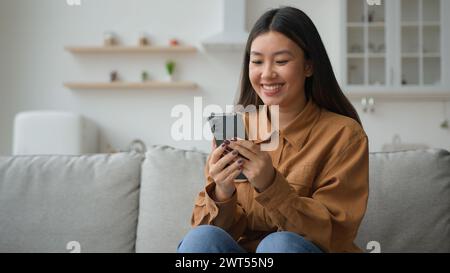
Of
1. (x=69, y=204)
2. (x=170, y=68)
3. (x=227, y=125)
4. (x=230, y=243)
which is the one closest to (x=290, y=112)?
(x=227, y=125)

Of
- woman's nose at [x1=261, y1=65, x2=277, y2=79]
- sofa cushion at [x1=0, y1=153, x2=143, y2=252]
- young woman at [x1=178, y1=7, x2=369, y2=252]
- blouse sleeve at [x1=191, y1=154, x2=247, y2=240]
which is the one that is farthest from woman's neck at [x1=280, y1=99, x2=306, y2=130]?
sofa cushion at [x1=0, y1=153, x2=143, y2=252]

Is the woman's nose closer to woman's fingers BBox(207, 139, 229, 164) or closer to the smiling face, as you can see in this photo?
the smiling face

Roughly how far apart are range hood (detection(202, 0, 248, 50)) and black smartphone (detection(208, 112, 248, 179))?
8.49 ft

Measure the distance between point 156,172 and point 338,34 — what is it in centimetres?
257

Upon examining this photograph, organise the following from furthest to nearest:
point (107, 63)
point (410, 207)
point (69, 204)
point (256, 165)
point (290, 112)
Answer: point (107, 63)
point (69, 204)
point (410, 207)
point (290, 112)
point (256, 165)

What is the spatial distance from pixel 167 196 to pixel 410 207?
646mm

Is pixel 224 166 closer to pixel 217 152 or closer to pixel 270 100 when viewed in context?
pixel 217 152

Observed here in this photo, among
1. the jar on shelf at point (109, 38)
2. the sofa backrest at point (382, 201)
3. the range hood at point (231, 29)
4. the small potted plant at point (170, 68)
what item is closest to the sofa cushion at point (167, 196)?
the sofa backrest at point (382, 201)

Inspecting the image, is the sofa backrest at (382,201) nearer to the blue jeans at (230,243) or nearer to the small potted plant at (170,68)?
the blue jeans at (230,243)

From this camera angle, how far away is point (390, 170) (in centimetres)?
132

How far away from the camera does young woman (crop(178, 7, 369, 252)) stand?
0.88 metres

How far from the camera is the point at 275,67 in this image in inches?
39.8
